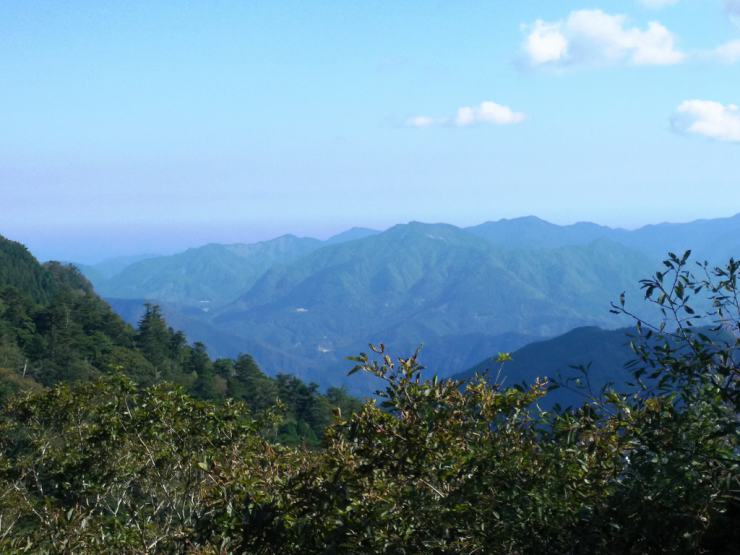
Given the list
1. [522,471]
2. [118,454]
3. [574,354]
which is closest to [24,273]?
[118,454]

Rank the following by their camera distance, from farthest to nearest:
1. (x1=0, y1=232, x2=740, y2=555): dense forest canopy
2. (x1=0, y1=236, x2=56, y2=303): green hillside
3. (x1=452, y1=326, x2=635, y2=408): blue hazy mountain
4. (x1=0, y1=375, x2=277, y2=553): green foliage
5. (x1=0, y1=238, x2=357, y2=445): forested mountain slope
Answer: (x1=452, y1=326, x2=635, y2=408): blue hazy mountain, (x1=0, y1=236, x2=56, y2=303): green hillside, (x1=0, y1=238, x2=357, y2=445): forested mountain slope, (x1=0, y1=375, x2=277, y2=553): green foliage, (x1=0, y1=232, x2=740, y2=555): dense forest canopy

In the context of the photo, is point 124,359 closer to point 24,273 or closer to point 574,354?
point 24,273

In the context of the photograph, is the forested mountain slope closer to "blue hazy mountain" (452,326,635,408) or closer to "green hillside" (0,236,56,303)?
"green hillside" (0,236,56,303)

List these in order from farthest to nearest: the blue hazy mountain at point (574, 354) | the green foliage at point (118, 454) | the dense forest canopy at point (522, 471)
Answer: the blue hazy mountain at point (574, 354), the green foliage at point (118, 454), the dense forest canopy at point (522, 471)

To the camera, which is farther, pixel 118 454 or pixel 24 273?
pixel 24 273

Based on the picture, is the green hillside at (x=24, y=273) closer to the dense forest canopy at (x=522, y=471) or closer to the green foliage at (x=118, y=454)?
the green foliage at (x=118, y=454)

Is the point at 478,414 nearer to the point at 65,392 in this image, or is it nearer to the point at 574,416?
the point at 574,416

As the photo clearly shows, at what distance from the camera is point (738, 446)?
3244 millimetres

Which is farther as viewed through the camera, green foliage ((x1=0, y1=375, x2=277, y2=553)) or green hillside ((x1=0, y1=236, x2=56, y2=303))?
green hillside ((x1=0, y1=236, x2=56, y2=303))

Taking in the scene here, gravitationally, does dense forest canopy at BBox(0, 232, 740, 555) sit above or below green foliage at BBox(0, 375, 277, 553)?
above

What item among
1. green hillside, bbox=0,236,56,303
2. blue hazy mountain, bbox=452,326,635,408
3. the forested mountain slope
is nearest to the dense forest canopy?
the forested mountain slope

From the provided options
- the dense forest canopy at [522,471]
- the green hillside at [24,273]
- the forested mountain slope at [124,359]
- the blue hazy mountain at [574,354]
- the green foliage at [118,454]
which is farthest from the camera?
the blue hazy mountain at [574,354]

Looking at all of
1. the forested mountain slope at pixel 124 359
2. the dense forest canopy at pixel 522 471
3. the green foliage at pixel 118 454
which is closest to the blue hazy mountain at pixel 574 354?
the forested mountain slope at pixel 124 359

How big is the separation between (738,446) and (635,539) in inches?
28.9
